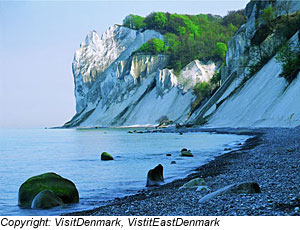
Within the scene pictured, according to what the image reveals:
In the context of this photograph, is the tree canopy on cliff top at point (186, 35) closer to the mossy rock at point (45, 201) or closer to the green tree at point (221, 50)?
the green tree at point (221, 50)

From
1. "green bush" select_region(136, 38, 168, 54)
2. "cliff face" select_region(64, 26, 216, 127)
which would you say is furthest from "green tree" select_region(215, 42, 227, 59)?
"green bush" select_region(136, 38, 168, 54)

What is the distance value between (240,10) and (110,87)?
44.8 m

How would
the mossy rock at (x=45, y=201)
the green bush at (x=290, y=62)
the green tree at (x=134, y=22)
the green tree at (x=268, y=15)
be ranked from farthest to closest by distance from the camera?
the green tree at (x=134, y=22)
the green tree at (x=268, y=15)
the green bush at (x=290, y=62)
the mossy rock at (x=45, y=201)

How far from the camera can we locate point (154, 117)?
241 ft

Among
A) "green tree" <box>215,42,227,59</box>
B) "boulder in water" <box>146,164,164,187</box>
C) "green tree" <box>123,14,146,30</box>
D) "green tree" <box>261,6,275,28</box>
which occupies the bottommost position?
"boulder in water" <box>146,164,164,187</box>

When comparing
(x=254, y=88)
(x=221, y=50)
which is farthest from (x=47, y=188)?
(x=221, y=50)

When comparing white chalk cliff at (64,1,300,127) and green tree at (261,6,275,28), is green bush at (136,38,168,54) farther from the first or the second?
green tree at (261,6,275,28)

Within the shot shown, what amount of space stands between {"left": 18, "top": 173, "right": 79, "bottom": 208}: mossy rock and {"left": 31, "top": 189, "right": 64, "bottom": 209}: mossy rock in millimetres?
327

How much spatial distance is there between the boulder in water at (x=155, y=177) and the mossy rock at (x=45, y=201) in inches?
126

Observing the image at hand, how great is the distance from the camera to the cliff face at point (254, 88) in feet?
109

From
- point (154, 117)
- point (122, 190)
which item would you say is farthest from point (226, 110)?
point (122, 190)

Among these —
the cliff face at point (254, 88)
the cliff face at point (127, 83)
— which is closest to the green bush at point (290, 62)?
the cliff face at point (254, 88)

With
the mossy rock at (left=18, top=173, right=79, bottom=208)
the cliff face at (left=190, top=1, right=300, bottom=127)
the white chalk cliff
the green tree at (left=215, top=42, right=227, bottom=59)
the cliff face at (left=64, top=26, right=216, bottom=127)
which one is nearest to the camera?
the mossy rock at (left=18, top=173, right=79, bottom=208)

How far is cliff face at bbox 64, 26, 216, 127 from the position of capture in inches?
2940
